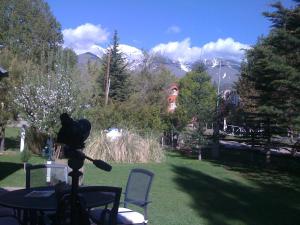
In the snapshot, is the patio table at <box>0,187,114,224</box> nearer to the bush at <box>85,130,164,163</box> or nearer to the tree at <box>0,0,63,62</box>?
the bush at <box>85,130,164,163</box>

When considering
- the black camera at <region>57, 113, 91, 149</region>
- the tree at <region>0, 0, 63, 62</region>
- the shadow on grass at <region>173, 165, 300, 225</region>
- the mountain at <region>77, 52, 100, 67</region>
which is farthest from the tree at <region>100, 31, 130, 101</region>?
the black camera at <region>57, 113, 91, 149</region>

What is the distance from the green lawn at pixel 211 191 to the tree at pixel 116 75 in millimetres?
18495

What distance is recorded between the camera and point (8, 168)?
541 inches

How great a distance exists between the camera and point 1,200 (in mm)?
5145

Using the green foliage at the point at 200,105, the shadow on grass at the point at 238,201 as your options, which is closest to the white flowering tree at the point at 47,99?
the shadow on grass at the point at 238,201

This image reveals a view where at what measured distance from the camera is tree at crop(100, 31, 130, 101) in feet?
119

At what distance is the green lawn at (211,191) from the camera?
27.9ft

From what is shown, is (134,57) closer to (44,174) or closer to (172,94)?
(172,94)

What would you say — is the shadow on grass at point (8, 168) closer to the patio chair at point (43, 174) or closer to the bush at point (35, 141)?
the bush at point (35, 141)

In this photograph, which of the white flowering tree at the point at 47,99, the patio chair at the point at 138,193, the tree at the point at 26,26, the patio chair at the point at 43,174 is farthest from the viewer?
the tree at the point at 26,26

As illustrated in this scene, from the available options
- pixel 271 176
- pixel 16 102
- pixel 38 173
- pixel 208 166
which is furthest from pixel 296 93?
pixel 38 173

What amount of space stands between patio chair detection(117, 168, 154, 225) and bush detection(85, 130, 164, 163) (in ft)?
33.1

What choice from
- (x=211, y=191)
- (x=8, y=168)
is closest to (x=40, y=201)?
(x=211, y=191)

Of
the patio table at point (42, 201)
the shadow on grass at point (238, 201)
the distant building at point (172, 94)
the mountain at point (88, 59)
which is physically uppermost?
the mountain at point (88, 59)
